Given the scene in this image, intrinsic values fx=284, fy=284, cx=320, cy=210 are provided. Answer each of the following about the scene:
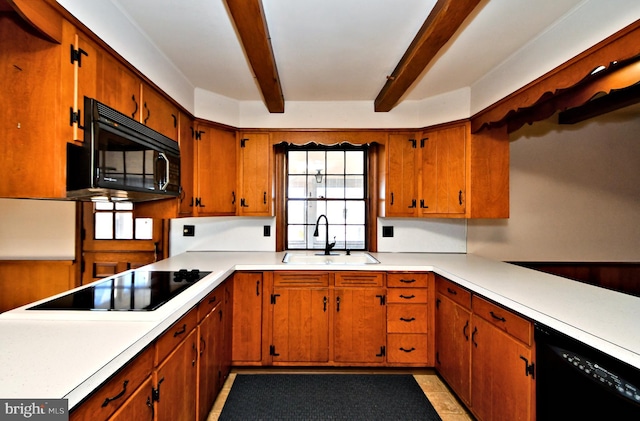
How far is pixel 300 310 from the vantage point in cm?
234

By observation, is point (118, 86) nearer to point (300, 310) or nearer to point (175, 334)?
point (175, 334)

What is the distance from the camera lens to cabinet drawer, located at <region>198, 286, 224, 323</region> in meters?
1.64

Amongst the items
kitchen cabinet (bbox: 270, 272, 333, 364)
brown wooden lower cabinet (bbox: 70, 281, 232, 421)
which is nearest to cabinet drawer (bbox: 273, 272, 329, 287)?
kitchen cabinet (bbox: 270, 272, 333, 364)

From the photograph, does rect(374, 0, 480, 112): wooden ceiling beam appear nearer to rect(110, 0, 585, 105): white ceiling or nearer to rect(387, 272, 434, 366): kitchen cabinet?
rect(110, 0, 585, 105): white ceiling

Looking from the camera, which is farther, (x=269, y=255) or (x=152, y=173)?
(x=269, y=255)

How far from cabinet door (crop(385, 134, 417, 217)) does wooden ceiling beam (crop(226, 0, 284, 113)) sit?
47.2 inches

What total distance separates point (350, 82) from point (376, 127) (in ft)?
1.74

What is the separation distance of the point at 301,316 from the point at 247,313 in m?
0.44

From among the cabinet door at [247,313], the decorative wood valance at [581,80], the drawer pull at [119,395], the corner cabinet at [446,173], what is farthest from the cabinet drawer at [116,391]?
the decorative wood valance at [581,80]

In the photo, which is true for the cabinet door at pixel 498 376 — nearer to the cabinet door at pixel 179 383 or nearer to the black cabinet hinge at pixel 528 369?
the black cabinet hinge at pixel 528 369

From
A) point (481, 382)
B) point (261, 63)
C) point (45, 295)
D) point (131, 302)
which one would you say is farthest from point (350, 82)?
point (45, 295)

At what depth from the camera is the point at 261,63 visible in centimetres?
184

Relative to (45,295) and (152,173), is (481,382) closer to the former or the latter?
A: (152,173)

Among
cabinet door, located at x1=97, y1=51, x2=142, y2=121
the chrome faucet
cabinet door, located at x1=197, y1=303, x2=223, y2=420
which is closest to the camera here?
cabinet door, located at x1=97, y1=51, x2=142, y2=121
